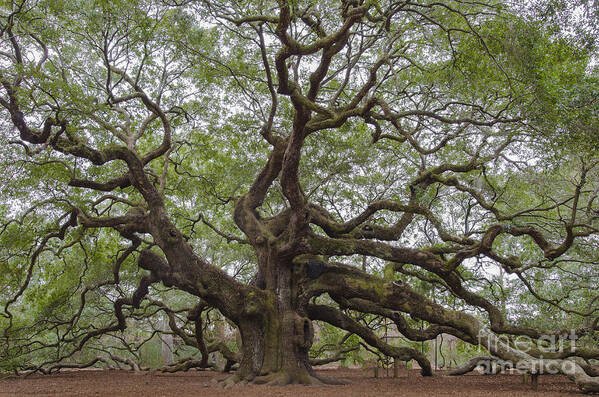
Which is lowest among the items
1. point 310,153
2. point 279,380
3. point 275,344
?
point 279,380

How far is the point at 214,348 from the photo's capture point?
1070 cm

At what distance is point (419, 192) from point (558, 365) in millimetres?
3587

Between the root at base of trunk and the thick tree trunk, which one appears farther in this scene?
the thick tree trunk

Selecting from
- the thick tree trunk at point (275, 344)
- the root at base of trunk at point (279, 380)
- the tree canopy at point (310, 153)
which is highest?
the tree canopy at point (310, 153)

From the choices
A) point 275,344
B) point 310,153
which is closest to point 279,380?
point 275,344

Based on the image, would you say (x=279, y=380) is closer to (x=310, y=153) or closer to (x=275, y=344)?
(x=275, y=344)

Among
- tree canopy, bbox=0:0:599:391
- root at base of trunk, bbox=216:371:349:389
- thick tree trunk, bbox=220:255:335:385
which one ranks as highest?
tree canopy, bbox=0:0:599:391

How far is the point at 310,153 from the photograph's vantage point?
36.3 ft

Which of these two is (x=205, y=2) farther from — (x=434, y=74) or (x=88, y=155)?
(x=434, y=74)

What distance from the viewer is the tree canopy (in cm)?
647

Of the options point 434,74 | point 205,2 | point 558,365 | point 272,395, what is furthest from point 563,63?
point 272,395

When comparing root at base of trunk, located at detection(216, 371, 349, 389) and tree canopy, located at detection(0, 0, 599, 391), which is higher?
tree canopy, located at detection(0, 0, 599, 391)

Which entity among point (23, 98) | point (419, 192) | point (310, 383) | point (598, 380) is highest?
point (23, 98)

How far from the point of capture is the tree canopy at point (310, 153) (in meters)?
6.47
